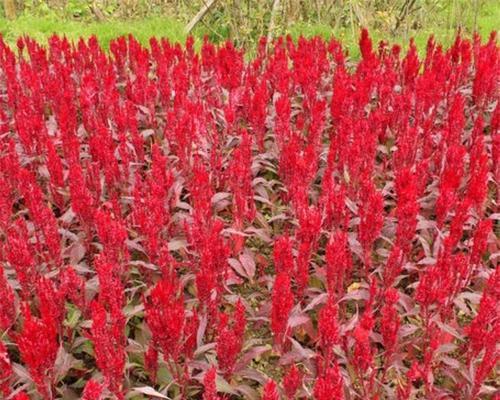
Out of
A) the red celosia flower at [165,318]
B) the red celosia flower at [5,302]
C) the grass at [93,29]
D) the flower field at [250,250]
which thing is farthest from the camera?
the grass at [93,29]

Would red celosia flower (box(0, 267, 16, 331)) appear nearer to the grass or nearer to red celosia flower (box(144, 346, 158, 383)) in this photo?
red celosia flower (box(144, 346, 158, 383))

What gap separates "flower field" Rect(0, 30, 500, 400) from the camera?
231 cm

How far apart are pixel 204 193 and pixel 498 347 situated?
55.0 inches

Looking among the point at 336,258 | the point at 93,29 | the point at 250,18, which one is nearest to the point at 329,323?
the point at 336,258

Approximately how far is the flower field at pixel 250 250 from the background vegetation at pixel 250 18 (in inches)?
108

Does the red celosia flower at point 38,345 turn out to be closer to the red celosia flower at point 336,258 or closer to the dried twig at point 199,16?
the red celosia flower at point 336,258

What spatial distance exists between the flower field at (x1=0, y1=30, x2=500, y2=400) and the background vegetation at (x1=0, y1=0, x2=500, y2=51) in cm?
273

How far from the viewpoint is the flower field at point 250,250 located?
2.31 metres

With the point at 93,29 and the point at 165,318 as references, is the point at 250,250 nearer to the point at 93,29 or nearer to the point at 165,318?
the point at 165,318

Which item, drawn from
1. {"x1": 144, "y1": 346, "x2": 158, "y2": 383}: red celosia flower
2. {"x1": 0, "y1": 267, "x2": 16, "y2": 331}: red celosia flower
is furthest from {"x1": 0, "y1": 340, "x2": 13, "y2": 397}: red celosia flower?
{"x1": 144, "y1": 346, "x2": 158, "y2": 383}: red celosia flower

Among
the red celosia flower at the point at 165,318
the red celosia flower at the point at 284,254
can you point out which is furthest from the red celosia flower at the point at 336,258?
the red celosia flower at the point at 165,318

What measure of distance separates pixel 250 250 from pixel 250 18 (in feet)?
16.7

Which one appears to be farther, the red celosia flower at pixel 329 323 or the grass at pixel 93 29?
the grass at pixel 93 29

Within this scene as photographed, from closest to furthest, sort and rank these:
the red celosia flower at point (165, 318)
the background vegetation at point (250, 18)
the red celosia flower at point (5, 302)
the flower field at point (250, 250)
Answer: the red celosia flower at point (165, 318) → the flower field at point (250, 250) → the red celosia flower at point (5, 302) → the background vegetation at point (250, 18)
